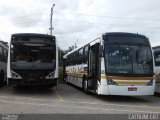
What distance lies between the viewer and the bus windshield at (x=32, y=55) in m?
17.8

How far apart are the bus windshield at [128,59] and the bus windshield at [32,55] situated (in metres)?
3.65

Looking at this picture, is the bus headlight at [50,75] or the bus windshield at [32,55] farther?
the bus headlight at [50,75]

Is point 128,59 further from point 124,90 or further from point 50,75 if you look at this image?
point 50,75

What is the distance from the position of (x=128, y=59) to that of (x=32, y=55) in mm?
5153

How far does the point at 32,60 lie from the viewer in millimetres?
18031

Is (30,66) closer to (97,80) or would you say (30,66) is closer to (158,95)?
(97,80)

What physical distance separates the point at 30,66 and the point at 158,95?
7230 millimetres

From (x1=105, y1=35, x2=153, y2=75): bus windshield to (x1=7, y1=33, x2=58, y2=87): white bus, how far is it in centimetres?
360

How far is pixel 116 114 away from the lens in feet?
38.7

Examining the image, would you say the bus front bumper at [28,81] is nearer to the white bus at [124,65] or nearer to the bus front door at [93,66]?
the bus front door at [93,66]

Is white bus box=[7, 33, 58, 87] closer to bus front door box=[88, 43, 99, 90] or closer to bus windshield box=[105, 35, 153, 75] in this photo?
bus front door box=[88, 43, 99, 90]

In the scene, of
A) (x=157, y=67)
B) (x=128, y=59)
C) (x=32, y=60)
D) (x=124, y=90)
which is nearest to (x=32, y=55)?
(x=32, y=60)

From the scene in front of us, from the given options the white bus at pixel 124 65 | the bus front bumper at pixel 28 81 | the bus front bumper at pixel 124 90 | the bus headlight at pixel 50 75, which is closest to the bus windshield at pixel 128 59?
the white bus at pixel 124 65

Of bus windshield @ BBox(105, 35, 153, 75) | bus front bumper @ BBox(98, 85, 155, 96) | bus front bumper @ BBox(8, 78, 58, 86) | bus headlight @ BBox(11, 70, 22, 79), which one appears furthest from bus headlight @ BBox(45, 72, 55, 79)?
bus windshield @ BBox(105, 35, 153, 75)
